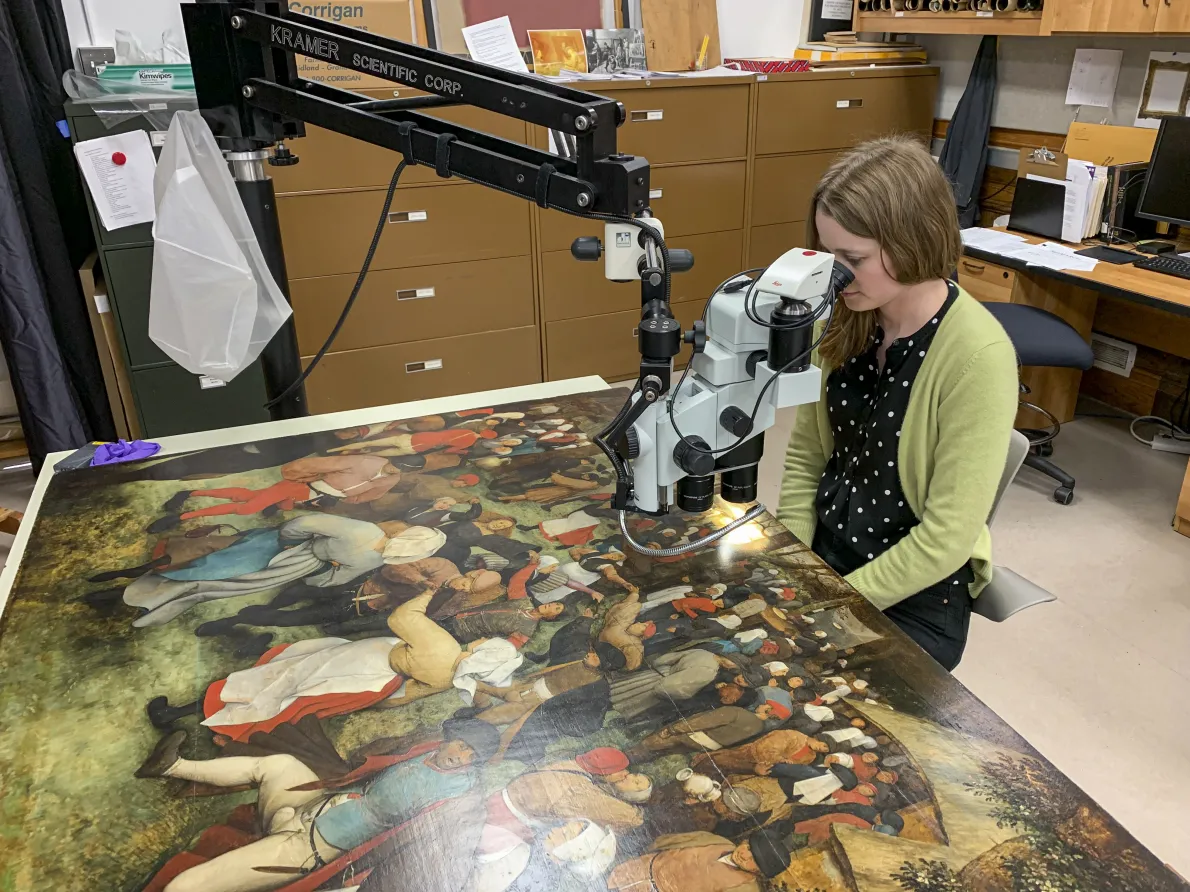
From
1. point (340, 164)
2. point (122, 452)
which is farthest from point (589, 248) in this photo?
point (340, 164)

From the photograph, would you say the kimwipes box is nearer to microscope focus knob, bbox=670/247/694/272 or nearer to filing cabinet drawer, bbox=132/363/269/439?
filing cabinet drawer, bbox=132/363/269/439

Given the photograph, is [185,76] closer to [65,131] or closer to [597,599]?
[65,131]

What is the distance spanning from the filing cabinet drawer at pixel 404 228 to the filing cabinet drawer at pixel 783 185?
1044mm

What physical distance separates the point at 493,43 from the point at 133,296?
1.60 meters

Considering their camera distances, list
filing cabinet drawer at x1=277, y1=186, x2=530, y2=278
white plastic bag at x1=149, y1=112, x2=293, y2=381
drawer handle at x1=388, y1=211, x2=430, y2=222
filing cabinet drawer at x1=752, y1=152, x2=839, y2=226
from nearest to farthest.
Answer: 1. white plastic bag at x1=149, y1=112, x2=293, y2=381
2. filing cabinet drawer at x1=277, y1=186, x2=530, y2=278
3. drawer handle at x1=388, y1=211, x2=430, y2=222
4. filing cabinet drawer at x1=752, y1=152, x2=839, y2=226

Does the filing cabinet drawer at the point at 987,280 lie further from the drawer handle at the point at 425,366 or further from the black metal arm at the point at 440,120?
the black metal arm at the point at 440,120

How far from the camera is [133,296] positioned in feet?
9.09

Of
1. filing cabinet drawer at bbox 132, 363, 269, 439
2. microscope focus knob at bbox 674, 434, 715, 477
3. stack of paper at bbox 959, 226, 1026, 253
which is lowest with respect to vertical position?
filing cabinet drawer at bbox 132, 363, 269, 439

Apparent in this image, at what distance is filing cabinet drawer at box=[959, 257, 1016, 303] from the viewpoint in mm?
3162

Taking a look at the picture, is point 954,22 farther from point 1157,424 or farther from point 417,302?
point 417,302

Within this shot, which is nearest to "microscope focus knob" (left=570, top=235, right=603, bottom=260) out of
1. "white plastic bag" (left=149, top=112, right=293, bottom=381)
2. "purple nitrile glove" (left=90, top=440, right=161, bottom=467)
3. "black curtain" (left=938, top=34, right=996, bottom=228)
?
"white plastic bag" (left=149, top=112, right=293, bottom=381)

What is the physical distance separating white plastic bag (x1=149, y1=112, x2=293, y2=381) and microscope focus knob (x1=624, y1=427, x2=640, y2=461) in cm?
87

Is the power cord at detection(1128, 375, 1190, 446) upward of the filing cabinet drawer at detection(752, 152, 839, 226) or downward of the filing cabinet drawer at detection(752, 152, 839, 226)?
downward

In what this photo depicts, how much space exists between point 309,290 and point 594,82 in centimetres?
128
